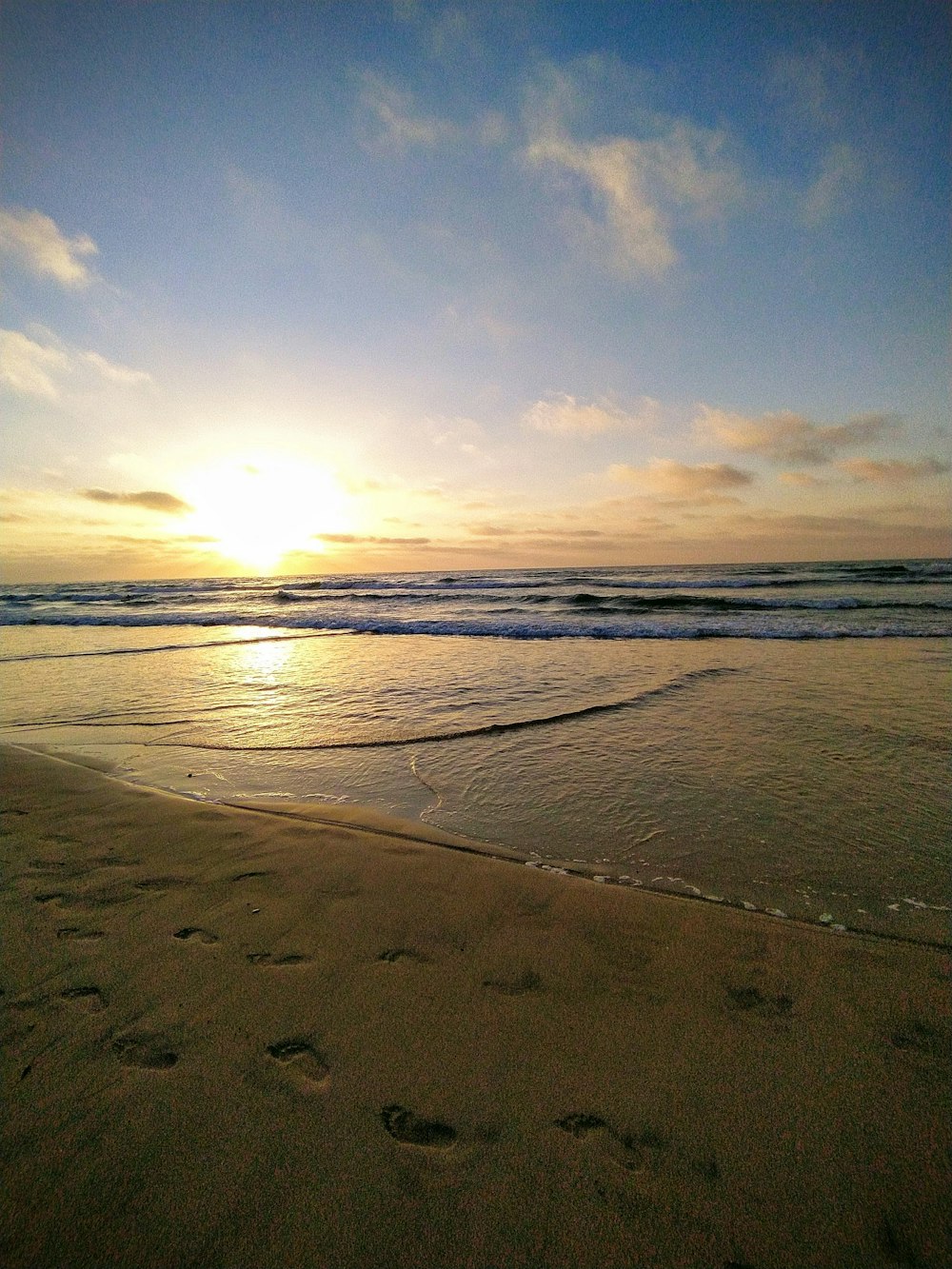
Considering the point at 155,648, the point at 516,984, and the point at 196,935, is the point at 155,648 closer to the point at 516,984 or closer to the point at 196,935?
the point at 196,935

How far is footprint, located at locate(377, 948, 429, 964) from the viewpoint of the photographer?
2.77 m

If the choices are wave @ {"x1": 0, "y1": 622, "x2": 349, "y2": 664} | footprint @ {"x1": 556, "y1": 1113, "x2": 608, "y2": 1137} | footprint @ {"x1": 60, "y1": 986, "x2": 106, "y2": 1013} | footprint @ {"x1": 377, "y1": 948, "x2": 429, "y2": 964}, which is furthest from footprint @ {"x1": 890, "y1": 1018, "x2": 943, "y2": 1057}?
wave @ {"x1": 0, "y1": 622, "x2": 349, "y2": 664}

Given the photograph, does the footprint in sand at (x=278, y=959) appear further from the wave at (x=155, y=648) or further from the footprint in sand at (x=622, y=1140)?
the wave at (x=155, y=648)

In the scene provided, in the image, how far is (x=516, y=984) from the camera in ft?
8.47

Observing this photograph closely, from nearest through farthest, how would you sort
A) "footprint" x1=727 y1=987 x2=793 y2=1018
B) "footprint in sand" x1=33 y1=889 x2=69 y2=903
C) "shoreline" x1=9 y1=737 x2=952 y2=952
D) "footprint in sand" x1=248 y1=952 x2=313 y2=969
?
1. "footprint" x1=727 y1=987 x2=793 y2=1018
2. "footprint in sand" x1=248 y1=952 x2=313 y2=969
3. "shoreline" x1=9 y1=737 x2=952 y2=952
4. "footprint in sand" x1=33 y1=889 x2=69 y2=903

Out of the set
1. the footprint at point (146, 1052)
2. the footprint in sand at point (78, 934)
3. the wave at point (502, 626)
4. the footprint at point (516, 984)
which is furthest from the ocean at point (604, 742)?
the footprint at point (146, 1052)

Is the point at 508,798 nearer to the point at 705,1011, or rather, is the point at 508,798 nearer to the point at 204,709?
the point at 705,1011

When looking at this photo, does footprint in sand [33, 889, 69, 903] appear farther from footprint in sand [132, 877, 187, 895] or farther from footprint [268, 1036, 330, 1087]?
footprint [268, 1036, 330, 1087]

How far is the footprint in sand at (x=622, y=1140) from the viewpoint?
178cm

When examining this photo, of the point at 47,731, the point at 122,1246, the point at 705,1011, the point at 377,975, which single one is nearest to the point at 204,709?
the point at 47,731

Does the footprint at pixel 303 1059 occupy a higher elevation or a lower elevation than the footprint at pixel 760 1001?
higher

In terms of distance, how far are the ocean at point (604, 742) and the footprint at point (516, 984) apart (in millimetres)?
1153

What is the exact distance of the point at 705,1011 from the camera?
2.41m

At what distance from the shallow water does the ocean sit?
0.09 ft
